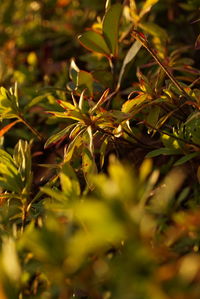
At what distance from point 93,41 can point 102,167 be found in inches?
13.0

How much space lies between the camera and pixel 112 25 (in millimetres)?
1198

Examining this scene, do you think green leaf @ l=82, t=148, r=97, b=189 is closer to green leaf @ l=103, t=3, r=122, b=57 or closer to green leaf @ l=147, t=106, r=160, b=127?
green leaf @ l=147, t=106, r=160, b=127

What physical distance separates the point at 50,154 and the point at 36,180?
5.1 inches

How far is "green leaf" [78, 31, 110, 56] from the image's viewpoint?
1.23 m

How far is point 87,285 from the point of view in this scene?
605mm

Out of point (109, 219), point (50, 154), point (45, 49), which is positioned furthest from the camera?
point (45, 49)

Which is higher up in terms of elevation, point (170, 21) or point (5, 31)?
point (170, 21)

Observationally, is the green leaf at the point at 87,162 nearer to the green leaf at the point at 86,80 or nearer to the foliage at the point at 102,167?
the foliage at the point at 102,167

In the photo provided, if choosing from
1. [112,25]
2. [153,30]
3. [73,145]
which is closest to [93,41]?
[112,25]

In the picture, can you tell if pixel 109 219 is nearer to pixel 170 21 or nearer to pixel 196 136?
pixel 196 136

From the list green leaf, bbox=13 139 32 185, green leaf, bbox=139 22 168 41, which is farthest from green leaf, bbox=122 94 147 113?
green leaf, bbox=139 22 168 41

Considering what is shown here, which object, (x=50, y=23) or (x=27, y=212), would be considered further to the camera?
(x=50, y=23)

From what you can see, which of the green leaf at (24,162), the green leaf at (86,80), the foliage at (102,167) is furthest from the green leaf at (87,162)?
the green leaf at (86,80)

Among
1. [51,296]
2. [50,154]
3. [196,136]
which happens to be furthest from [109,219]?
[50,154]
